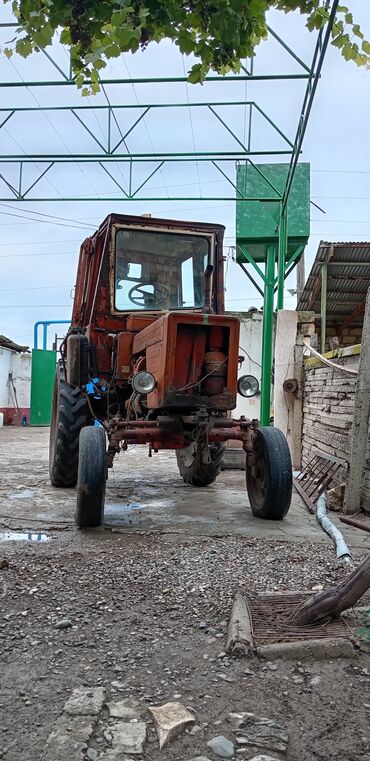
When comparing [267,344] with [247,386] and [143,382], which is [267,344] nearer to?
[247,386]

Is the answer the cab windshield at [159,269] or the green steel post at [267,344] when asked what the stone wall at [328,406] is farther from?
the cab windshield at [159,269]

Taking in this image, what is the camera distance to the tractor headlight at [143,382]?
15.7ft

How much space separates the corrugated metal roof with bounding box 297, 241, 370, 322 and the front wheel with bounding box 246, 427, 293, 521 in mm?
6425

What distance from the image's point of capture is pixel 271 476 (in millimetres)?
5078

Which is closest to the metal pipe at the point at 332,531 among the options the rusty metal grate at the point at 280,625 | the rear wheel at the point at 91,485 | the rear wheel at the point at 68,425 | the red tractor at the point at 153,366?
the red tractor at the point at 153,366

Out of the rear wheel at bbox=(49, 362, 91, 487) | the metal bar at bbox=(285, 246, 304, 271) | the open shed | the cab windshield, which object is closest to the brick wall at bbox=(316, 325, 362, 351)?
the open shed

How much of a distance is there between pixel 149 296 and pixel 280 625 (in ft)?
12.7

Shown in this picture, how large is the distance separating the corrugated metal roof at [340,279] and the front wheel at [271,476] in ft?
21.1

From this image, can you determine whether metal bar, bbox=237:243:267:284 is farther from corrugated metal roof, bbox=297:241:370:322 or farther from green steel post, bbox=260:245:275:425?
corrugated metal roof, bbox=297:241:370:322

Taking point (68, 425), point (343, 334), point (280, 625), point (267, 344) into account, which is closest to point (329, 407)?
point (68, 425)

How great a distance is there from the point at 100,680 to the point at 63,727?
0.36 metres

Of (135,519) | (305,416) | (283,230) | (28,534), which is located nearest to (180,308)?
(135,519)

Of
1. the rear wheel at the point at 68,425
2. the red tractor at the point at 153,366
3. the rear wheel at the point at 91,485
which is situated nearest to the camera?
the rear wheel at the point at 91,485

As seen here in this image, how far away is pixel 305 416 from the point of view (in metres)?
8.58
